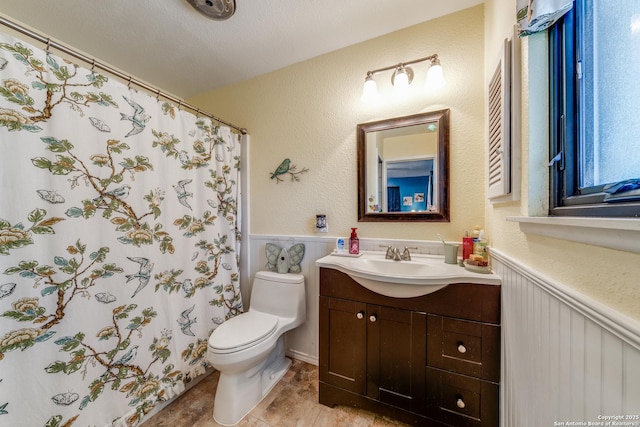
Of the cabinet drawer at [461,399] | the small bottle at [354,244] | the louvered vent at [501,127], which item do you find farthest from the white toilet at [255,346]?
the louvered vent at [501,127]

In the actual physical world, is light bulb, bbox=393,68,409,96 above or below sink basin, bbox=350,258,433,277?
above

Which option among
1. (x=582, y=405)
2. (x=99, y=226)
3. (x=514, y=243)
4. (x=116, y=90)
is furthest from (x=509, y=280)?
(x=116, y=90)

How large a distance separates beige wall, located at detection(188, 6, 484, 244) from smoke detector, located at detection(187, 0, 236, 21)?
555mm

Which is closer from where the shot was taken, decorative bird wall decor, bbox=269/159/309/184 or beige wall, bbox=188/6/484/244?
beige wall, bbox=188/6/484/244

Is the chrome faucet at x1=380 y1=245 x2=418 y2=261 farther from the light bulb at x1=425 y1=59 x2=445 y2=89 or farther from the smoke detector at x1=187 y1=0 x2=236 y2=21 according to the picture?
the smoke detector at x1=187 y1=0 x2=236 y2=21

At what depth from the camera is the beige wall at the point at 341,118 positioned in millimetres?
1241

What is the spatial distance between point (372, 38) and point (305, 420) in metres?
2.36

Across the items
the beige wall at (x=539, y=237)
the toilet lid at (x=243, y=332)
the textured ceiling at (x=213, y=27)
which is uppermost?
the textured ceiling at (x=213, y=27)

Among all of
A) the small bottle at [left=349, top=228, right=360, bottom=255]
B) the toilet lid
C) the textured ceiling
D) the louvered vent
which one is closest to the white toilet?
the toilet lid

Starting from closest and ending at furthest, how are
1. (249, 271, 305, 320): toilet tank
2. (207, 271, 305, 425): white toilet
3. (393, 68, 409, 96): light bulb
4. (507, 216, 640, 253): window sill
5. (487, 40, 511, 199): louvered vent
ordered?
(507, 216, 640, 253): window sill → (487, 40, 511, 199): louvered vent → (207, 271, 305, 425): white toilet → (393, 68, 409, 96): light bulb → (249, 271, 305, 320): toilet tank

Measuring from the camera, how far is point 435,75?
1221 mm

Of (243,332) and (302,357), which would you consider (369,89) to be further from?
(302,357)

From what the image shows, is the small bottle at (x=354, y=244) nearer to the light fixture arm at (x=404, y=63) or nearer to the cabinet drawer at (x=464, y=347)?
the cabinet drawer at (x=464, y=347)

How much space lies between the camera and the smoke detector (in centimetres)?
117
